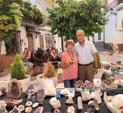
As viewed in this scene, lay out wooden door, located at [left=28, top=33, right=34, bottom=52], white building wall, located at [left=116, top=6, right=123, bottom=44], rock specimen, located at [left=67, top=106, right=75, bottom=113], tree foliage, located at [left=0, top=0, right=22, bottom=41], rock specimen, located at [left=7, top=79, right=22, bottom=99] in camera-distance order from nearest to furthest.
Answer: rock specimen, located at [left=67, top=106, right=75, bottom=113] < rock specimen, located at [left=7, top=79, right=22, bottom=99] < tree foliage, located at [left=0, top=0, right=22, bottom=41] < wooden door, located at [left=28, top=33, right=34, bottom=52] < white building wall, located at [left=116, top=6, right=123, bottom=44]

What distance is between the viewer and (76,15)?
10148 millimetres

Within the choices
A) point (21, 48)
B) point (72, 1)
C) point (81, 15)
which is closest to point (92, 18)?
point (81, 15)

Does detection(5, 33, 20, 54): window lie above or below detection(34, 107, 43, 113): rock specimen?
above

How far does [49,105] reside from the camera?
1508 millimetres

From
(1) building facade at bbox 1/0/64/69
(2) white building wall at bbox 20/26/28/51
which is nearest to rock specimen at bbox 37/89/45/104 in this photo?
(1) building facade at bbox 1/0/64/69

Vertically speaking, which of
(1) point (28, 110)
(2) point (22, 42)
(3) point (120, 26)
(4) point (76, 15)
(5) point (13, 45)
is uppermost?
Answer: (4) point (76, 15)

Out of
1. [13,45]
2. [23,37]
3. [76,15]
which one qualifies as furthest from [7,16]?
[76,15]

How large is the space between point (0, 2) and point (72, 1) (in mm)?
5818

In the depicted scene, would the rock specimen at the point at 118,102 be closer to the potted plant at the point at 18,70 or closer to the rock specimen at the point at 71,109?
the rock specimen at the point at 71,109

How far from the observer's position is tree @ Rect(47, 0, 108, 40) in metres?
9.59

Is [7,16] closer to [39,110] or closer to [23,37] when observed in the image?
[23,37]

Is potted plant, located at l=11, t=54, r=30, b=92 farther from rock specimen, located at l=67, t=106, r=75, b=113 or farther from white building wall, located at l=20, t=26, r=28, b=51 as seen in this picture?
white building wall, located at l=20, t=26, r=28, b=51

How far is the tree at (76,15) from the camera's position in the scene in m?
9.59

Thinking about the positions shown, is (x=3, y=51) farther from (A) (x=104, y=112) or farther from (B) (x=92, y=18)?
(A) (x=104, y=112)
